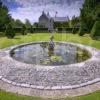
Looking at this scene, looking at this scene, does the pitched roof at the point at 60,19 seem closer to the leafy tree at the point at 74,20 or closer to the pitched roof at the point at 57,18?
the pitched roof at the point at 57,18

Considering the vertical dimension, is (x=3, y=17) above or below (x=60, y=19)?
below

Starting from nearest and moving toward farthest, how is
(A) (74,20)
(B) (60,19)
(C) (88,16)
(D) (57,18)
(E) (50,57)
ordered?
(E) (50,57) → (C) (88,16) → (A) (74,20) → (B) (60,19) → (D) (57,18)

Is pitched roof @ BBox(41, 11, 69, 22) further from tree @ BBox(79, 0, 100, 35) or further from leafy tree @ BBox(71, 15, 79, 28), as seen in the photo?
tree @ BBox(79, 0, 100, 35)

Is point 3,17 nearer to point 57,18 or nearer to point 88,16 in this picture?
point 88,16

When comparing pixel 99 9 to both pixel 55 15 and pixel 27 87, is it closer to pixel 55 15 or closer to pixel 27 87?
pixel 27 87

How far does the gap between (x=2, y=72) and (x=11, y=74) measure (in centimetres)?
81

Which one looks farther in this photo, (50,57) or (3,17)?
(3,17)

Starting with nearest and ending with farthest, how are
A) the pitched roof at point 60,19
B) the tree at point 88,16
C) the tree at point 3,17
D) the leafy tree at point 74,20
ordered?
the tree at point 88,16
the tree at point 3,17
the leafy tree at point 74,20
the pitched roof at point 60,19

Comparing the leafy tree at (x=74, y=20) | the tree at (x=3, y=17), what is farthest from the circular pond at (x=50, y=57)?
the leafy tree at (x=74, y=20)

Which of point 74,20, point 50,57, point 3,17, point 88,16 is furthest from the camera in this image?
point 74,20

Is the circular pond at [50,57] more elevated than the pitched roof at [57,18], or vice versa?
the pitched roof at [57,18]

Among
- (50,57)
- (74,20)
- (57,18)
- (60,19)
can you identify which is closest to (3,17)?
(74,20)

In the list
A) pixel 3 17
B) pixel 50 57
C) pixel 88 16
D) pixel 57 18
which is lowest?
pixel 50 57

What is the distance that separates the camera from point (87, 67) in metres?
10.3
